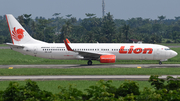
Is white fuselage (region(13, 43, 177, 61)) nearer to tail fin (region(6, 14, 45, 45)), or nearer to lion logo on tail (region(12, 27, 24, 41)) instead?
tail fin (region(6, 14, 45, 45))

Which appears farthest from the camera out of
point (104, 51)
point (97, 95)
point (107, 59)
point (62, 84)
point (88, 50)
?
point (88, 50)

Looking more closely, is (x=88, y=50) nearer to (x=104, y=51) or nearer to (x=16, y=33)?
(x=104, y=51)

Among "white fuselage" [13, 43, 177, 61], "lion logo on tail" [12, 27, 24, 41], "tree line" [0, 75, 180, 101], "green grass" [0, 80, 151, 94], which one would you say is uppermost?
"lion logo on tail" [12, 27, 24, 41]

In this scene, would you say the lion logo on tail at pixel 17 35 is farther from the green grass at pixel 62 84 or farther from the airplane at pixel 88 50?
the green grass at pixel 62 84

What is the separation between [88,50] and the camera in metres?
40.8

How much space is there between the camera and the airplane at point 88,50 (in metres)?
39.9

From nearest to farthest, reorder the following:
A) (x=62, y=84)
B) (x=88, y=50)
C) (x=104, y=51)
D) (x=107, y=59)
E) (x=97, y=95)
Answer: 1. (x=97, y=95)
2. (x=62, y=84)
3. (x=107, y=59)
4. (x=104, y=51)
5. (x=88, y=50)

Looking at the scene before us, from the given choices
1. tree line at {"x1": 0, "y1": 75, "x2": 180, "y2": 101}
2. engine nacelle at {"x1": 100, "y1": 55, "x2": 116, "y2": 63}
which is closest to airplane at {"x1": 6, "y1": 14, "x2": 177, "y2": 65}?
engine nacelle at {"x1": 100, "y1": 55, "x2": 116, "y2": 63}

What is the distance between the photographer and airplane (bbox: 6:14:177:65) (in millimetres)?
39875

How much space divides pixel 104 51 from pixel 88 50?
2.52 meters

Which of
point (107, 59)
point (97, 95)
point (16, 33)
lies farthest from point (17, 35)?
point (97, 95)

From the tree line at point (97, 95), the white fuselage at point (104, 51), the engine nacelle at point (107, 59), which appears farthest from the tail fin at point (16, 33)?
the tree line at point (97, 95)

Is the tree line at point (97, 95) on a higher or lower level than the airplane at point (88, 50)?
lower

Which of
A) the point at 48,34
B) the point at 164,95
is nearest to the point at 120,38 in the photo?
the point at 48,34
